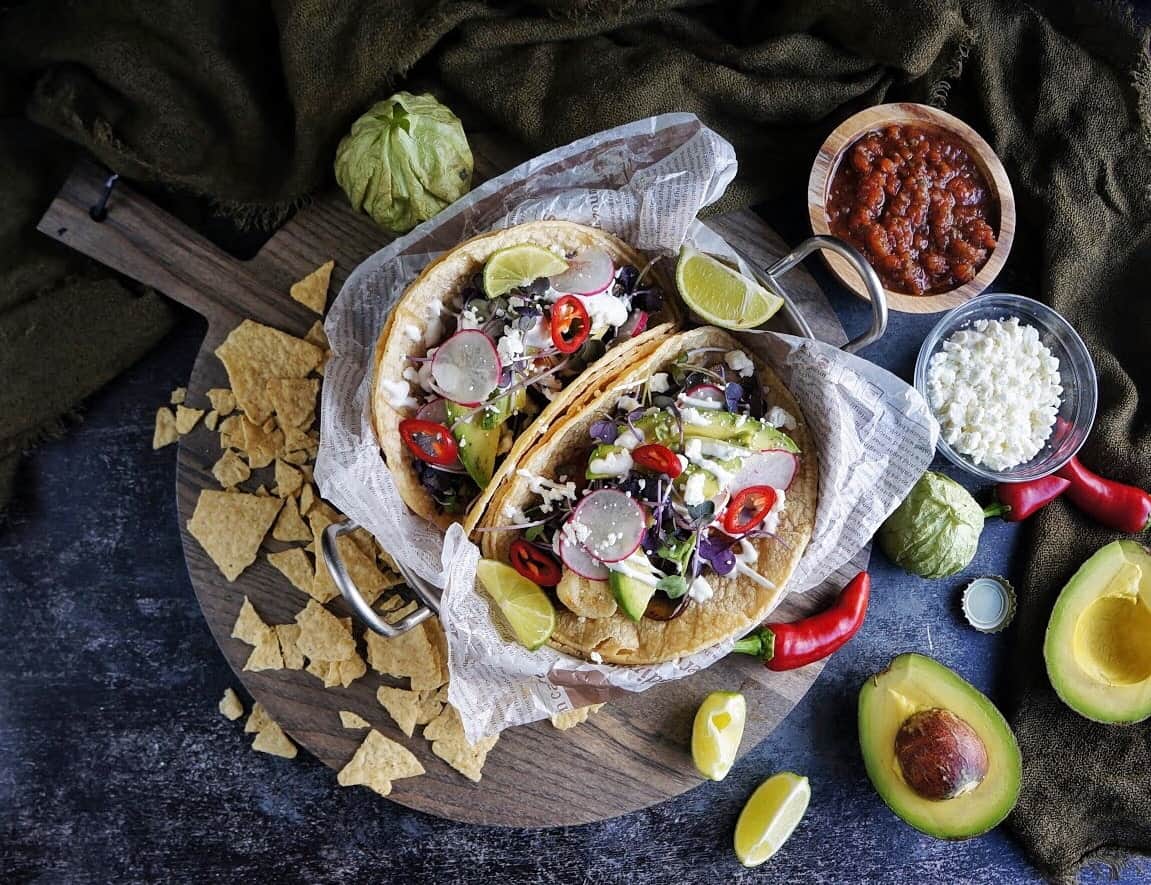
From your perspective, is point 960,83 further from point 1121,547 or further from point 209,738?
point 209,738

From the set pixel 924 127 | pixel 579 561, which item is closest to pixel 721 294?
pixel 579 561

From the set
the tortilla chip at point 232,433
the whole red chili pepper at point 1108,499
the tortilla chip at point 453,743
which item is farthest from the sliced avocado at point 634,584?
the whole red chili pepper at point 1108,499

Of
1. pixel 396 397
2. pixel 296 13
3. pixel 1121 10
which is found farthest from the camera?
pixel 1121 10

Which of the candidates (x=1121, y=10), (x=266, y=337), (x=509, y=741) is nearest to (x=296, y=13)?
(x=266, y=337)

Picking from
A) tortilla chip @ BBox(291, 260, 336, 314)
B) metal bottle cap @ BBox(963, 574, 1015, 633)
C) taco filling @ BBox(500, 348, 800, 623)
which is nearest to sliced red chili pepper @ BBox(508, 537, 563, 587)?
taco filling @ BBox(500, 348, 800, 623)

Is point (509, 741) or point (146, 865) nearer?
point (509, 741)

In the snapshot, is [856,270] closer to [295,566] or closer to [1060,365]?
[1060,365]

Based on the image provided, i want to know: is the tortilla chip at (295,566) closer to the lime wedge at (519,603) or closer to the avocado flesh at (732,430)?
the lime wedge at (519,603)
